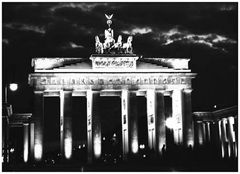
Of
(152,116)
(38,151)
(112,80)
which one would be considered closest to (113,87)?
(112,80)

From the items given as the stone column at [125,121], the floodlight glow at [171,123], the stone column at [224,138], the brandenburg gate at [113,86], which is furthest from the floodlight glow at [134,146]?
the stone column at [224,138]

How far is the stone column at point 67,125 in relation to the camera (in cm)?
8344

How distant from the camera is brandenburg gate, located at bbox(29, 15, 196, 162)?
84375 mm

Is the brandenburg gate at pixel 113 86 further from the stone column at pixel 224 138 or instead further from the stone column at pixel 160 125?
the stone column at pixel 224 138

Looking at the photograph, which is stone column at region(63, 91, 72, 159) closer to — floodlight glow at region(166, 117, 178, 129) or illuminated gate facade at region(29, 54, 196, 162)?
illuminated gate facade at region(29, 54, 196, 162)

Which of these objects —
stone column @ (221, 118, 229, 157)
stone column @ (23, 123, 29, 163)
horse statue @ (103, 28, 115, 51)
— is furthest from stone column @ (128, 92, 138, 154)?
stone column @ (221, 118, 229, 157)

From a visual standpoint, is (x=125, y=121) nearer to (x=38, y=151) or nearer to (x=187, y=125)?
(x=187, y=125)

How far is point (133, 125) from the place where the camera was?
86375 mm

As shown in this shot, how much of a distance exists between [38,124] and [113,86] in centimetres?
1371

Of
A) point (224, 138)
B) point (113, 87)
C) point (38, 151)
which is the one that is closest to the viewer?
point (38, 151)

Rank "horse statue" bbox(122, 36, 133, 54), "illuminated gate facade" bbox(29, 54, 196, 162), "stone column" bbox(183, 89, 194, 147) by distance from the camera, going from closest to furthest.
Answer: "illuminated gate facade" bbox(29, 54, 196, 162) < "stone column" bbox(183, 89, 194, 147) < "horse statue" bbox(122, 36, 133, 54)

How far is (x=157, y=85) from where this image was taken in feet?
286

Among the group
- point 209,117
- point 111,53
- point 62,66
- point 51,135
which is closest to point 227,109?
point 209,117

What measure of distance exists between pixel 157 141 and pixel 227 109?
16.7 meters
